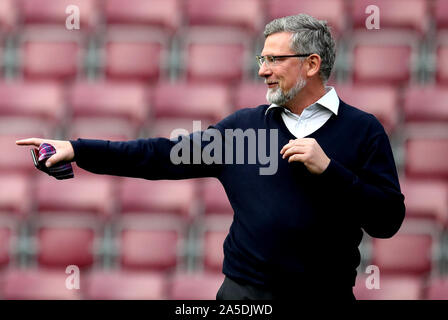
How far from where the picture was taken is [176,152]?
124 centimetres

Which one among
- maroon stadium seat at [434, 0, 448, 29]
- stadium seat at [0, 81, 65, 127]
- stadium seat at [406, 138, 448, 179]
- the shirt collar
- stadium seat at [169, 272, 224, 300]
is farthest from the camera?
maroon stadium seat at [434, 0, 448, 29]

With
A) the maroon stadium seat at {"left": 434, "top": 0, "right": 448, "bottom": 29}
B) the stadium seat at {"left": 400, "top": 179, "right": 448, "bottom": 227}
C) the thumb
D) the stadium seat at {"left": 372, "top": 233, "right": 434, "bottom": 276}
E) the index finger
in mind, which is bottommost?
the stadium seat at {"left": 372, "top": 233, "right": 434, "bottom": 276}

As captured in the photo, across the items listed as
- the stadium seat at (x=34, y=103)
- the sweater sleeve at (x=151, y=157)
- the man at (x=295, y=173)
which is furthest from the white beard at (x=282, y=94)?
the stadium seat at (x=34, y=103)

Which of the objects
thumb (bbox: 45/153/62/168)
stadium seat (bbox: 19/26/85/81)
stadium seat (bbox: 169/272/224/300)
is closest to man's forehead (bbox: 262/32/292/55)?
thumb (bbox: 45/153/62/168)

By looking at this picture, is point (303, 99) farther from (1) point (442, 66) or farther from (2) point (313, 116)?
(1) point (442, 66)

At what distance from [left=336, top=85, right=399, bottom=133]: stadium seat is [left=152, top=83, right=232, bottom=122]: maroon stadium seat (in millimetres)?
414

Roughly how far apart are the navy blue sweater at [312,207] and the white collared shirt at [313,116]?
0.04 feet

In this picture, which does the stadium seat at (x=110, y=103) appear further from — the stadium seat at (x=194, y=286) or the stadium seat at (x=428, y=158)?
the stadium seat at (x=428, y=158)

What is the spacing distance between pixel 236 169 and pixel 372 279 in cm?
119

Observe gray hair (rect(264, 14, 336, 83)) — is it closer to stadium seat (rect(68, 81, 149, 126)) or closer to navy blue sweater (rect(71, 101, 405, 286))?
navy blue sweater (rect(71, 101, 405, 286))

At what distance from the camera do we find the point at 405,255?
230 cm

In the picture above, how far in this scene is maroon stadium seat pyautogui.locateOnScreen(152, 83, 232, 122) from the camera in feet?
8.27

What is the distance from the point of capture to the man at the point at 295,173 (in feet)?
3.73

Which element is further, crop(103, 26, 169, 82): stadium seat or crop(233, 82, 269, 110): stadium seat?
crop(103, 26, 169, 82): stadium seat
